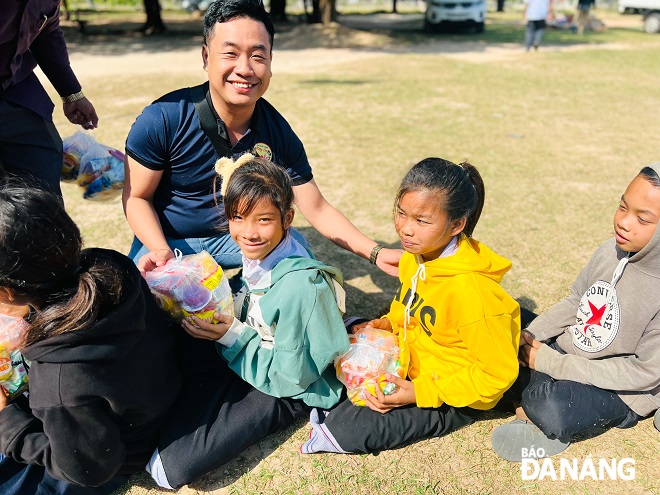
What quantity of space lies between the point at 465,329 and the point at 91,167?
2323 millimetres

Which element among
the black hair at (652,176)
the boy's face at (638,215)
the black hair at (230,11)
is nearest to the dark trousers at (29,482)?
the black hair at (230,11)

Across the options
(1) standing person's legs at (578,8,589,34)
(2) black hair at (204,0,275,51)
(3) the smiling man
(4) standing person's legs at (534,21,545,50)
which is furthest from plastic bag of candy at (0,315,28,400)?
(1) standing person's legs at (578,8,589,34)

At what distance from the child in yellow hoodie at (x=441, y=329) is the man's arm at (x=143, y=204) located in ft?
3.84

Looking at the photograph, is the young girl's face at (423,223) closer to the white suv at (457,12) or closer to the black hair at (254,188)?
the black hair at (254,188)

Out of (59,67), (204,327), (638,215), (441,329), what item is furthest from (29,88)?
(638,215)

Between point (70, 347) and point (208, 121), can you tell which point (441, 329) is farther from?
point (208, 121)

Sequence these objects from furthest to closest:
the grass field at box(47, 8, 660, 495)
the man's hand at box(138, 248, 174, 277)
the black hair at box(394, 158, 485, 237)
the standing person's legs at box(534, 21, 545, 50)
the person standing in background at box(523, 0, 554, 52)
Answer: the standing person's legs at box(534, 21, 545, 50) → the person standing in background at box(523, 0, 554, 52) → the man's hand at box(138, 248, 174, 277) → the grass field at box(47, 8, 660, 495) → the black hair at box(394, 158, 485, 237)

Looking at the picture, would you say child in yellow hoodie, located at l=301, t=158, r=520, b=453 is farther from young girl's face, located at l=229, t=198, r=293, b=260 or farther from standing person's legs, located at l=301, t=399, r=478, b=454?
young girl's face, located at l=229, t=198, r=293, b=260

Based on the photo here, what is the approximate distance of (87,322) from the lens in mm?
1684

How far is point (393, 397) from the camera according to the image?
2357 millimetres

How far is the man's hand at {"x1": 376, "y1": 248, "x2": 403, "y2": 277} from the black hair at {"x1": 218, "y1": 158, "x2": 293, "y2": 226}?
2.28 feet

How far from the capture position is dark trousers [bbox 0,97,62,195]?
2545mm

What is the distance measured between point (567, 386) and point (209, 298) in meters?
1.57

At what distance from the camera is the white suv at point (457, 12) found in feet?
61.6
